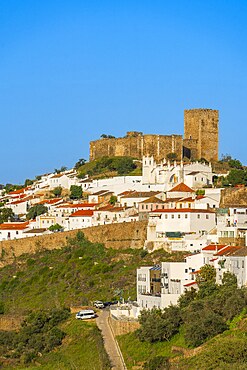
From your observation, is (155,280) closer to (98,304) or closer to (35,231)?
(98,304)

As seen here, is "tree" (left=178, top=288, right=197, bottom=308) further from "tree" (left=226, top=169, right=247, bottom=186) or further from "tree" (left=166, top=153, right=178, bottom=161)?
"tree" (left=166, top=153, right=178, bottom=161)

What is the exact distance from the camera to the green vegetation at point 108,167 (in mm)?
82812

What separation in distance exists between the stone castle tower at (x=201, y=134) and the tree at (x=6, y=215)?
13.8 m

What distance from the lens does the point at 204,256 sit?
173ft

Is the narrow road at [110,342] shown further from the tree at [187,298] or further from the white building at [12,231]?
the white building at [12,231]

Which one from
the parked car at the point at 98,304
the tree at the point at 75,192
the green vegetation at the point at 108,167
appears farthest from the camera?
the green vegetation at the point at 108,167

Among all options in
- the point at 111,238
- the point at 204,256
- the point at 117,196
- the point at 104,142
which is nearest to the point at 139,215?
the point at 111,238

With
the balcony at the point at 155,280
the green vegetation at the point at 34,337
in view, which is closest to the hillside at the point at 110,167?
the green vegetation at the point at 34,337

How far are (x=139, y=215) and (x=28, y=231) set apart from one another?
30.9ft

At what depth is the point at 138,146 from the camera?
86.9 m

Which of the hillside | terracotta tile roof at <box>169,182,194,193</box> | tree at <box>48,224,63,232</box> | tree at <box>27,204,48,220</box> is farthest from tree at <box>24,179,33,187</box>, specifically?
terracotta tile roof at <box>169,182,194,193</box>

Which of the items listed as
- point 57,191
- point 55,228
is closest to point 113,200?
point 55,228

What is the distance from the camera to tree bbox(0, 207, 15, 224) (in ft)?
262

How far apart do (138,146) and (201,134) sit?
4.75 metres
